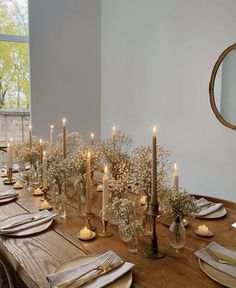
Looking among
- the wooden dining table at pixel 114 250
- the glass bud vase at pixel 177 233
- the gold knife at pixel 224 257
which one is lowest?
the wooden dining table at pixel 114 250

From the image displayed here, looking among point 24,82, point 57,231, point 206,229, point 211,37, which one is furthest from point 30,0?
point 206,229

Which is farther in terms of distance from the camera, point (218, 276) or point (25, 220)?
point (25, 220)

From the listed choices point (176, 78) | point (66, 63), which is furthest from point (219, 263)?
point (66, 63)

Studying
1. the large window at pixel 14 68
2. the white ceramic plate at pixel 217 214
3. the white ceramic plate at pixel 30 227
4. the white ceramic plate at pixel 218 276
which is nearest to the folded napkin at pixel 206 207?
the white ceramic plate at pixel 217 214

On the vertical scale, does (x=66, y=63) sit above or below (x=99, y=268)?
above

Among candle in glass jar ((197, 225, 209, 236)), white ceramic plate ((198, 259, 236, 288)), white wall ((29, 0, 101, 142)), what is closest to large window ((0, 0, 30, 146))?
white wall ((29, 0, 101, 142))

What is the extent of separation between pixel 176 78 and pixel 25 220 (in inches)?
82.9

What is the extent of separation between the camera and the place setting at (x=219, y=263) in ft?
3.13

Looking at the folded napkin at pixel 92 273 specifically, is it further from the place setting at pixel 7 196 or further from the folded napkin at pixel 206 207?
the place setting at pixel 7 196

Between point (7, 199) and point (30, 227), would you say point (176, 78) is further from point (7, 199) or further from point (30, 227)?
point (30, 227)

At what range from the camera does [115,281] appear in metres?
0.94

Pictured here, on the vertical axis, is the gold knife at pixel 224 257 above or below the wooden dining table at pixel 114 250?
above

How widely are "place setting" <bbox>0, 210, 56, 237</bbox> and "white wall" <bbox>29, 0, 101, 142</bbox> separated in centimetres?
235

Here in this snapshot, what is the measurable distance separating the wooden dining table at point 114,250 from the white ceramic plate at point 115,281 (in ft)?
0.06
